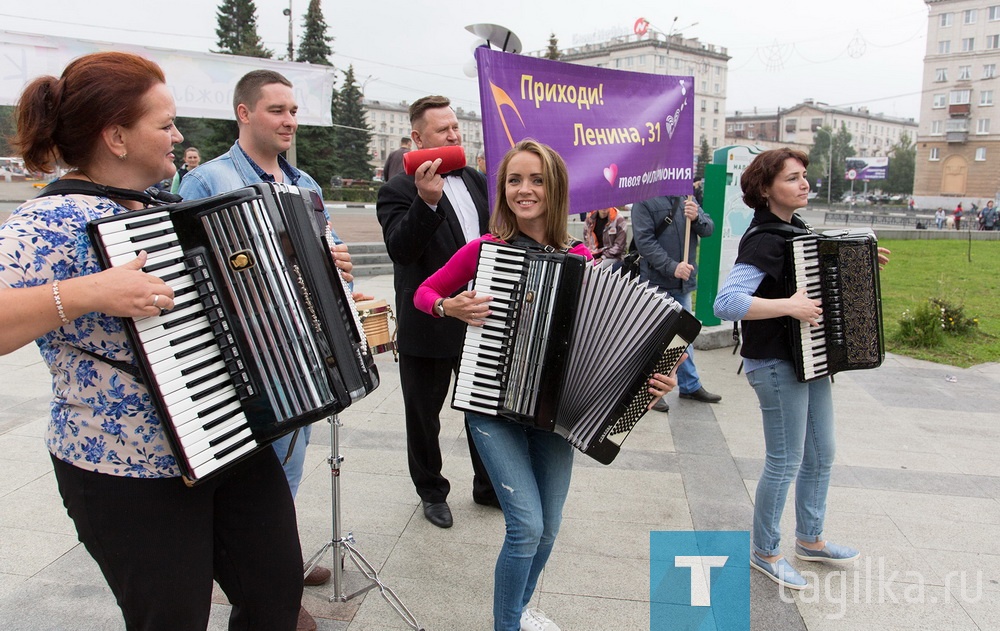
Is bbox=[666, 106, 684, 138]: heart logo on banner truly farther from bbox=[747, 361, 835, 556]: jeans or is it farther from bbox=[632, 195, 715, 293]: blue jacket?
bbox=[747, 361, 835, 556]: jeans

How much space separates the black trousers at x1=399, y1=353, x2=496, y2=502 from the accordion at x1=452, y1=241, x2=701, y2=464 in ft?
3.83

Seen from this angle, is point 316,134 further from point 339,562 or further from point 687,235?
point 339,562

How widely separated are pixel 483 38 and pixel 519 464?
392 centimetres

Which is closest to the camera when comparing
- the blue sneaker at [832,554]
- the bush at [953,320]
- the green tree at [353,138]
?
the blue sneaker at [832,554]

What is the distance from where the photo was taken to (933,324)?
28.4 feet

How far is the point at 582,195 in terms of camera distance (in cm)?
488

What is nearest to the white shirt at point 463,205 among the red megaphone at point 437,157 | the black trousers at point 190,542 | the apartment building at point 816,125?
the red megaphone at point 437,157

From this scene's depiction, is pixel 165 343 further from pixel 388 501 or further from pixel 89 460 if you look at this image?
pixel 388 501

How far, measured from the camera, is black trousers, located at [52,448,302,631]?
1732 millimetres

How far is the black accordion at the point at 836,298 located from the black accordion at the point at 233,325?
2168 millimetres

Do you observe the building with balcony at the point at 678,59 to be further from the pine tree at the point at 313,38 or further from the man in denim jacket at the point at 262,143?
the man in denim jacket at the point at 262,143

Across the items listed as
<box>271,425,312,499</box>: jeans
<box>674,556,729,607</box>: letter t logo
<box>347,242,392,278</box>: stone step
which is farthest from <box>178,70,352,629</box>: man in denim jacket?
<box>347,242,392,278</box>: stone step

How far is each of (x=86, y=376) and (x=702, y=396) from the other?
212 inches

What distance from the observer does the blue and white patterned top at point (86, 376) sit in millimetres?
1587
